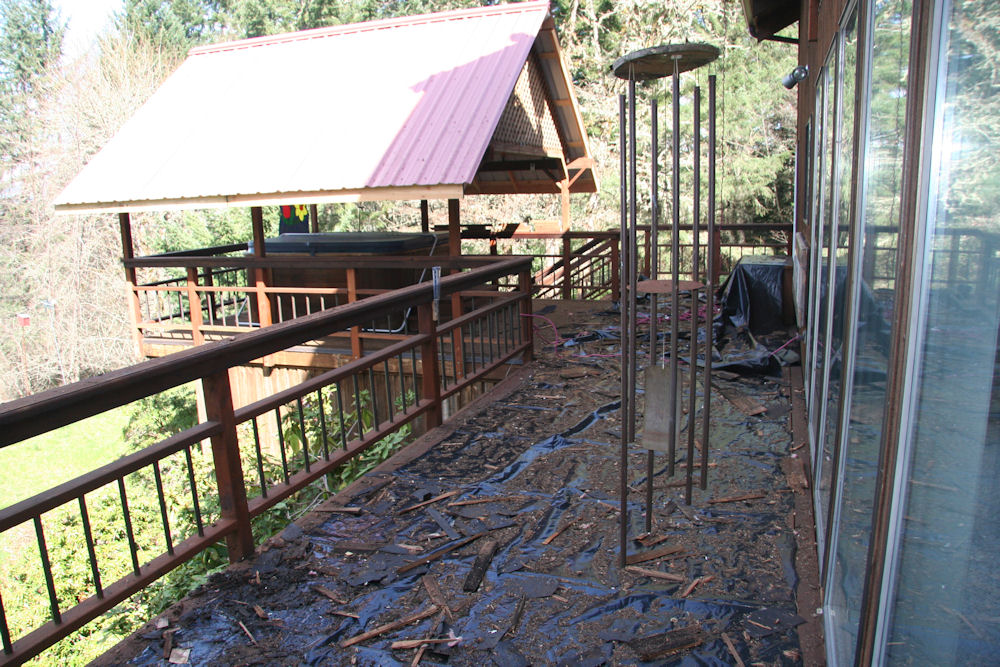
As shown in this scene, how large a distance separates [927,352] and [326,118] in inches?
383

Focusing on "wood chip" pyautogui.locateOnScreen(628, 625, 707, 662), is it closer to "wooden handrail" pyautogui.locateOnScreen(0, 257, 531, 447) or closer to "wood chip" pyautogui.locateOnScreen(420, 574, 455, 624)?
"wood chip" pyautogui.locateOnScreen(420, 574, 455, 624)

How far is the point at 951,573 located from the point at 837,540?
1.38 metres

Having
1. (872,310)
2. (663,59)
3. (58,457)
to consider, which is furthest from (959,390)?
(58,457)

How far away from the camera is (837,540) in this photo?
7.79ft

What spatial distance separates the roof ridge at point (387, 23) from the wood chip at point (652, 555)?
853cm

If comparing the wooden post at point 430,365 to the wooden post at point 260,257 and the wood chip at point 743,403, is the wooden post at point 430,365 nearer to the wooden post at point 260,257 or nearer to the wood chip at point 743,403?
the wood chip at point 743,403

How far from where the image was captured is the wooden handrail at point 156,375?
87.2 inches

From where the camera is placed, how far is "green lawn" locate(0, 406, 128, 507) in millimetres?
16344

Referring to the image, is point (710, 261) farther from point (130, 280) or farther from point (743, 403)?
point (130, 280)

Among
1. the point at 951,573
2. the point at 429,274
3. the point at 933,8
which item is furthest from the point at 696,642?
the point at 429,274

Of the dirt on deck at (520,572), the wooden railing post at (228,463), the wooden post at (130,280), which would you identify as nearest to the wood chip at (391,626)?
the dirt on deck at (520,572)

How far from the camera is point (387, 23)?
11297 mm

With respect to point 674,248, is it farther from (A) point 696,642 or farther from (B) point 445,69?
(B) point 445,69

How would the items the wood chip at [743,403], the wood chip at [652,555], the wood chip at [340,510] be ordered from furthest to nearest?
the wood chip at [743,403] < the wood chip at [340,510] < the wood chip at [652,555]
